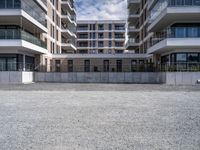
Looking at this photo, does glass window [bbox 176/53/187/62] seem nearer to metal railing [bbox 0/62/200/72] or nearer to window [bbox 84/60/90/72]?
metal railing [bbox 0/62/200/72]

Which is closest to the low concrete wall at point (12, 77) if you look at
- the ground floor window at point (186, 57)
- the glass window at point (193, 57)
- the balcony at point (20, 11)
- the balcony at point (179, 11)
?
the balcony at point (20, 11)

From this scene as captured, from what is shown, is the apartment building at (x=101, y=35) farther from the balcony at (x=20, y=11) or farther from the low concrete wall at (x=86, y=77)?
the balcony at (x=20, y=11)

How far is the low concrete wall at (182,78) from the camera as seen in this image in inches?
1078

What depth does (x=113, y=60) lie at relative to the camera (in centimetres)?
4684

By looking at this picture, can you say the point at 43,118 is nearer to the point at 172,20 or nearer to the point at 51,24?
the point at 172,20

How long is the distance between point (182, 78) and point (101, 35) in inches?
2341

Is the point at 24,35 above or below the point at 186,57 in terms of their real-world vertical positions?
above

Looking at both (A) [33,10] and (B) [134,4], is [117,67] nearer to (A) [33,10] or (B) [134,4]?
(B) [134,4]

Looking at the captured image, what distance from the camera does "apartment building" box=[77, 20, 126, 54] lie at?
3287 inches

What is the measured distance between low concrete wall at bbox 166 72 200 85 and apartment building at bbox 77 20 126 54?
56136 millimetres

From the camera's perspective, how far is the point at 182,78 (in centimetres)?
Answer: 2755

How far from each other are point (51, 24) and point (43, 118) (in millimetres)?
37311

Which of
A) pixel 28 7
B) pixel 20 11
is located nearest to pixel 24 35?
pixel 20 11

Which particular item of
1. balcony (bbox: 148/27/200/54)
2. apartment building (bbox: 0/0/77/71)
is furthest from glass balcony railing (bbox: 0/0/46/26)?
balcony (bbox: 148/27/200/54)
